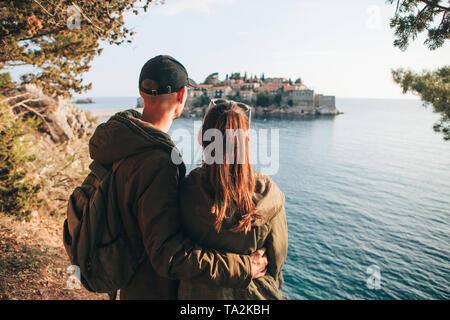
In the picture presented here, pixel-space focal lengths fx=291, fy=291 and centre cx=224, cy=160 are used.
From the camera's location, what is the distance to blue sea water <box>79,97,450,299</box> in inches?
556

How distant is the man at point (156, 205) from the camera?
1.29 m

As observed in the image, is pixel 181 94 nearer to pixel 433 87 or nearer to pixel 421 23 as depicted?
A: pixel 421 23

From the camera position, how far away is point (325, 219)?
21.2 m

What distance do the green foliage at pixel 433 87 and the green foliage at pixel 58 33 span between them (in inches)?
304

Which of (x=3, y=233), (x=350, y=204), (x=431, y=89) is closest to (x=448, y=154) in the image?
(x=350, y=204)

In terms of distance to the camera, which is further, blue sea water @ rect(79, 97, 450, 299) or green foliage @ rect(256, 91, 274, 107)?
green foliage @ rect(256, 91, 274, 107)

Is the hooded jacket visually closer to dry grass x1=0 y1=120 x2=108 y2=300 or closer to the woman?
the woman

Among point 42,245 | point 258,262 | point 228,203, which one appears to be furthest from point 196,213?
point 42,245

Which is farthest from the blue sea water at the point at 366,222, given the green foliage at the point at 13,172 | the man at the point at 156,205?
the man at the point at 156,205

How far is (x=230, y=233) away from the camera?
133 cm

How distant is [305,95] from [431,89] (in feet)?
313

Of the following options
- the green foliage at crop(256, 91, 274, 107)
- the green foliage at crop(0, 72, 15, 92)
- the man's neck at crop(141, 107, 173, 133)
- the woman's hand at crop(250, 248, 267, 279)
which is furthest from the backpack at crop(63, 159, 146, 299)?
the green foliage at crop(256, 91, 274, 107)

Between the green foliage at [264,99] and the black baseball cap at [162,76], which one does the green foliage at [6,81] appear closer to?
the black baseball cap at [162,76]
